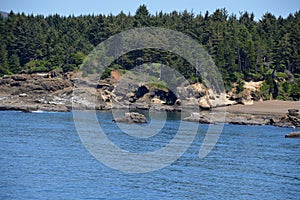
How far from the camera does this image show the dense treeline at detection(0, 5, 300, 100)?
409 feet

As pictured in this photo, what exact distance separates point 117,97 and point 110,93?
168 centimetres

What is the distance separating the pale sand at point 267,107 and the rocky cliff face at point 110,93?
128 inches

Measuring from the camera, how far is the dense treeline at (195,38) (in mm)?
124562

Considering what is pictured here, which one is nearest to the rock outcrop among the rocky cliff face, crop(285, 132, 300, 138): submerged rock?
crop(285, 132, 300, 138): submerged rock

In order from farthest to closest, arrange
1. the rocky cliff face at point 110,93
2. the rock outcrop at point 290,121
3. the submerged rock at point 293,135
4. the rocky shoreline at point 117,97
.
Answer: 1. the rocky cliff face at point 110,93
2. the rocky shoreline at point 117,97
3. the rock outcrop at point 290,121
4. the submerged rock at point 293,135

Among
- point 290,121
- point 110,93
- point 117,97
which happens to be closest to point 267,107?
point 290,121

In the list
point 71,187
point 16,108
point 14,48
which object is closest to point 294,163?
point 71,187

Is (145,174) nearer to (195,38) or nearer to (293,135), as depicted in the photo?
(293,135)

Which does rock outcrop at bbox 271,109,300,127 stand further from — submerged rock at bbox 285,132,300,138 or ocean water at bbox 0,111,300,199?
submerged rock at bbox 285,132,300,138

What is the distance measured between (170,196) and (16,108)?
203 ft

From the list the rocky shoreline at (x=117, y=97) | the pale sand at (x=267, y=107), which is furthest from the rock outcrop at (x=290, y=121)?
the pale sand at (x=267, y=107)

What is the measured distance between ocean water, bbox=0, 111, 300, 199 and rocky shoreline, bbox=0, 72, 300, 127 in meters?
34.6

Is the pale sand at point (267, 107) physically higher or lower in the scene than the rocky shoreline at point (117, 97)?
lower

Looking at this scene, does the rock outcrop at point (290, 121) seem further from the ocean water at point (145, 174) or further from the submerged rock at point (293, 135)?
the submerged rock at point (293, 135)
